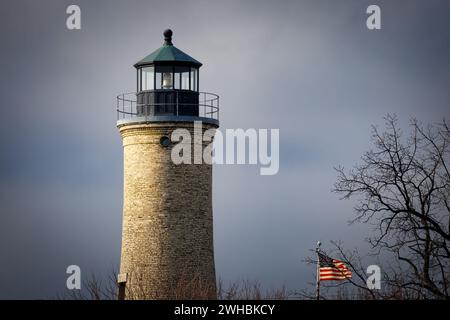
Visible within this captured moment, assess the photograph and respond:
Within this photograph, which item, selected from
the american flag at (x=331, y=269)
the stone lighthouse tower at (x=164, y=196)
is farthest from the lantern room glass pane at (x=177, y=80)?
the american flag at (x=331, y=269)

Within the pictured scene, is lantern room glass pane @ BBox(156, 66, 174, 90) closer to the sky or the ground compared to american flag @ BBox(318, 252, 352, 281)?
closer to the sky

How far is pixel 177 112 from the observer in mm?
37750

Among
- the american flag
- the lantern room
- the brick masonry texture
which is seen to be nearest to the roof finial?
the lantern room

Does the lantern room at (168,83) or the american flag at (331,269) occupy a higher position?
the lantern room at (168,83)

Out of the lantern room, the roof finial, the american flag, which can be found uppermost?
the roof finial

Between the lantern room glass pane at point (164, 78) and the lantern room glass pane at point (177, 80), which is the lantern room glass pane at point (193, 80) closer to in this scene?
the lantern room glass pane at point (177, 80)

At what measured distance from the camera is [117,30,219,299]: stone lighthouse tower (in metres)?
37.2

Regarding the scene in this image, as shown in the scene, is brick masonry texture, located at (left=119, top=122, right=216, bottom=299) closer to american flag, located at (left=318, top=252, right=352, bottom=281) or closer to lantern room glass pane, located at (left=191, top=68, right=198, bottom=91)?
lantern room glass pane, located at (left=191, top=68, right=198, bottom=91)

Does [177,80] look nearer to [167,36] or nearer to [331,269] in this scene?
[167,36]

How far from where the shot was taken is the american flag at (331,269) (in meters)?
30.5

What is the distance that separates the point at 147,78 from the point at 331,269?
1058cm
